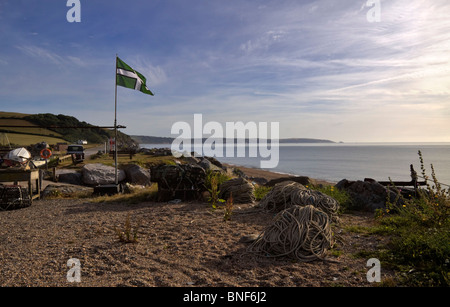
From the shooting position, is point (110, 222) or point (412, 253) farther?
point (110, 222)

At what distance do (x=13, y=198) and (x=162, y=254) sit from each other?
7.59 metres

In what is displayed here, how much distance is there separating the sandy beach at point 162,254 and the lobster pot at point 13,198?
927mm

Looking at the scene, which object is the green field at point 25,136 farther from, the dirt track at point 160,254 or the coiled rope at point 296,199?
Result: the coiled rope at point 296,199

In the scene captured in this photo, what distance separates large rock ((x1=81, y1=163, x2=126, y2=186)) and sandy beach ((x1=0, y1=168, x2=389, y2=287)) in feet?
25.6

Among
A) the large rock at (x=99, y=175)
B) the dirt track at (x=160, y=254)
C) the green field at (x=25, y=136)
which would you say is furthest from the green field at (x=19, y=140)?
the dirt track at (x=160, y=254)

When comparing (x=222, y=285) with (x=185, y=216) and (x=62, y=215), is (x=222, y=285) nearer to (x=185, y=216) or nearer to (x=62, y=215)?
(x=185, y=216)

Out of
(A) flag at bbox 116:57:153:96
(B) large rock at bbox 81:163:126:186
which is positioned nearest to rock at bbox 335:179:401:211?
(A) flag at bbox 116:57:153:96

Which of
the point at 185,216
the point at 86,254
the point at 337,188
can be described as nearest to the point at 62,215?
the point at 185,216

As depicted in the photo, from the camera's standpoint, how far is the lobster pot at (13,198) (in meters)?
10.5

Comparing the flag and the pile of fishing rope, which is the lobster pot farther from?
the pile of fishing rope

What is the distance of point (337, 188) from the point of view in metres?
12.5

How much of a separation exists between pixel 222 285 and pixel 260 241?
1858mm

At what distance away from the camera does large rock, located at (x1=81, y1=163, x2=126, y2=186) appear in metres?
17.5
